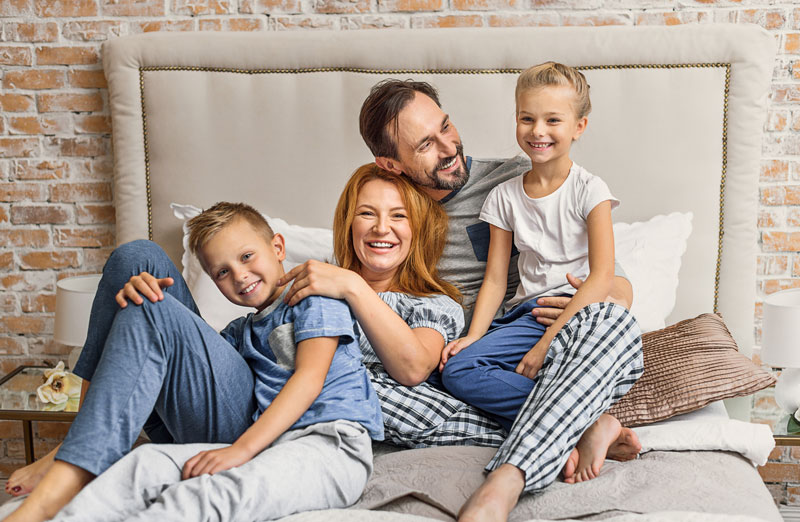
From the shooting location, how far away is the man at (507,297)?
1278 millimetres

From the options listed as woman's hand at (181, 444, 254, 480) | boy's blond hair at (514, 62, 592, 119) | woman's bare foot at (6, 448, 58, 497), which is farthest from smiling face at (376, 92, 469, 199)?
woman's bare foot at (6, 448, 58, 497)

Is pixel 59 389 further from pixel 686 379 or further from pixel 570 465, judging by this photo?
pixel 686 379

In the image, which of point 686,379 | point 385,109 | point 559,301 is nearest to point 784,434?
point 686,379

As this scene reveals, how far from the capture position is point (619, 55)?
2033 millimetres

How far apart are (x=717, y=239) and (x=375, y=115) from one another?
40.5 inches

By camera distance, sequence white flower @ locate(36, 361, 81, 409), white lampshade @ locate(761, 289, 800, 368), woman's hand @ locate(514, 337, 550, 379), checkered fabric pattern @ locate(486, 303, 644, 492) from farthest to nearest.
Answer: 1. white flower @ locate(36, 361, 81, 409)
2. white lampshade @ locate(761, 289, 800, 368)
3. woman's hand @ locate(514, 337, 550, 379)
4. checkered fabric pattern @ locate(486, 303, 644, 492)

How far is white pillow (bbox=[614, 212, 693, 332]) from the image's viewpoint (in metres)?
1.91

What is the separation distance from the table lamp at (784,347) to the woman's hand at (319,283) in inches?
44.3

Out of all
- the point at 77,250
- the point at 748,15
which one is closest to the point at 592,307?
the point at 748,15

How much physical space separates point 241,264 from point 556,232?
2.45ft

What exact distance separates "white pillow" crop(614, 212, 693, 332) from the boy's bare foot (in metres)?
0.54

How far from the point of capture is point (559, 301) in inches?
66.2

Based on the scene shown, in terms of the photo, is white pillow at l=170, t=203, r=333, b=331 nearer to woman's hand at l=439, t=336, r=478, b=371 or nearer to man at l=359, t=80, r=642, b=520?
man at l=359, t=80, r=642, b=520

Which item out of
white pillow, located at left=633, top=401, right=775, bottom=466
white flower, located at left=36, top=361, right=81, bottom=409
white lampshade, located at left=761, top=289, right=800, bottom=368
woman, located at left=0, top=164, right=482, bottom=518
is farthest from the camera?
white flower, located at left=36, top=361, right=81, bottom=409
